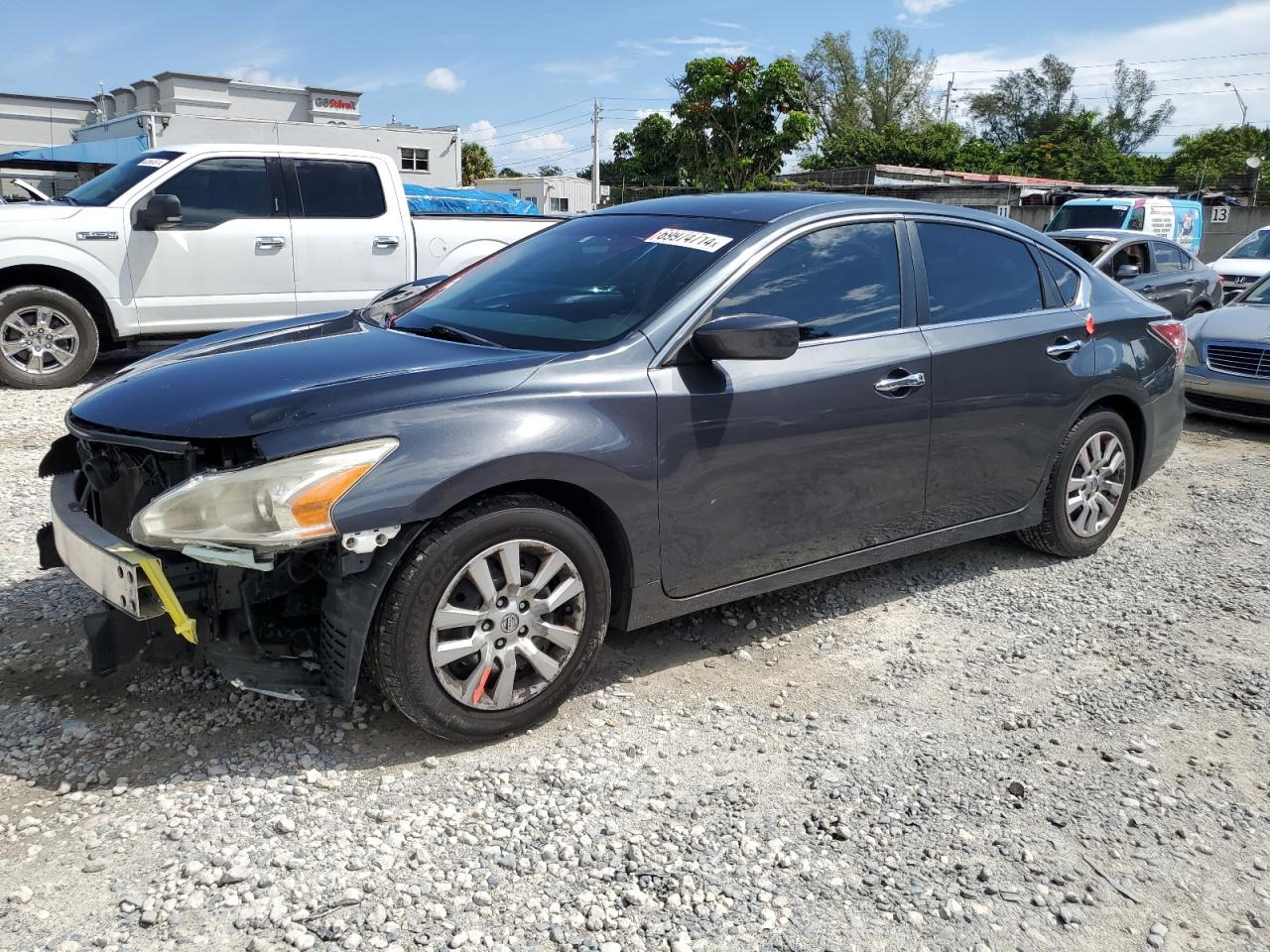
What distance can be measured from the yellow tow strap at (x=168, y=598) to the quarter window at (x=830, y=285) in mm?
1905

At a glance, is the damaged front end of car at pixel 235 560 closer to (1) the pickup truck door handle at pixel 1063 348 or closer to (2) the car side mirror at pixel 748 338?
(2) the car side mirror at pixel 748 338

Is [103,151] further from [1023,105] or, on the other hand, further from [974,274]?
[1023,105]

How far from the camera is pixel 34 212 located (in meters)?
7.98

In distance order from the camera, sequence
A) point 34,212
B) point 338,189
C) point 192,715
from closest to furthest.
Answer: point 192,715
point 34,212
point 338,189

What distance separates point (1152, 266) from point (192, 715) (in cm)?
1161

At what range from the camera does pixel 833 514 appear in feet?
12.7

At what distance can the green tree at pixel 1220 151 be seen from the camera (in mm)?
52188

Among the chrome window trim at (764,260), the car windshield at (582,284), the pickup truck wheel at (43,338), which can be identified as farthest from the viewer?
the pickup truck wheel at (43,338)

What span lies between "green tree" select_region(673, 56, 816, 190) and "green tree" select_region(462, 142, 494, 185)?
113 ft

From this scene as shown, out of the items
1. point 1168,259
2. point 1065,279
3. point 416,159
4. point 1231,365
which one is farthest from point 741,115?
point 1065,279

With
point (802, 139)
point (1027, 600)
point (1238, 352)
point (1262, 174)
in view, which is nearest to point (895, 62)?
point (1262, 174)

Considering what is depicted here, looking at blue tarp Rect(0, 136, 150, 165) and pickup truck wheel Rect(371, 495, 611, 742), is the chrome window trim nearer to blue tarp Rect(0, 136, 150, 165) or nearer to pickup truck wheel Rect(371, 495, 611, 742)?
pickup truck wheel Rect(371, 495, 611, 742)

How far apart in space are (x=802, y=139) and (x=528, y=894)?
32005mm

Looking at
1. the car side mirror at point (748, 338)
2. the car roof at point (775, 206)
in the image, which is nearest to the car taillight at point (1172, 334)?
the car roof at point (775, 206)
